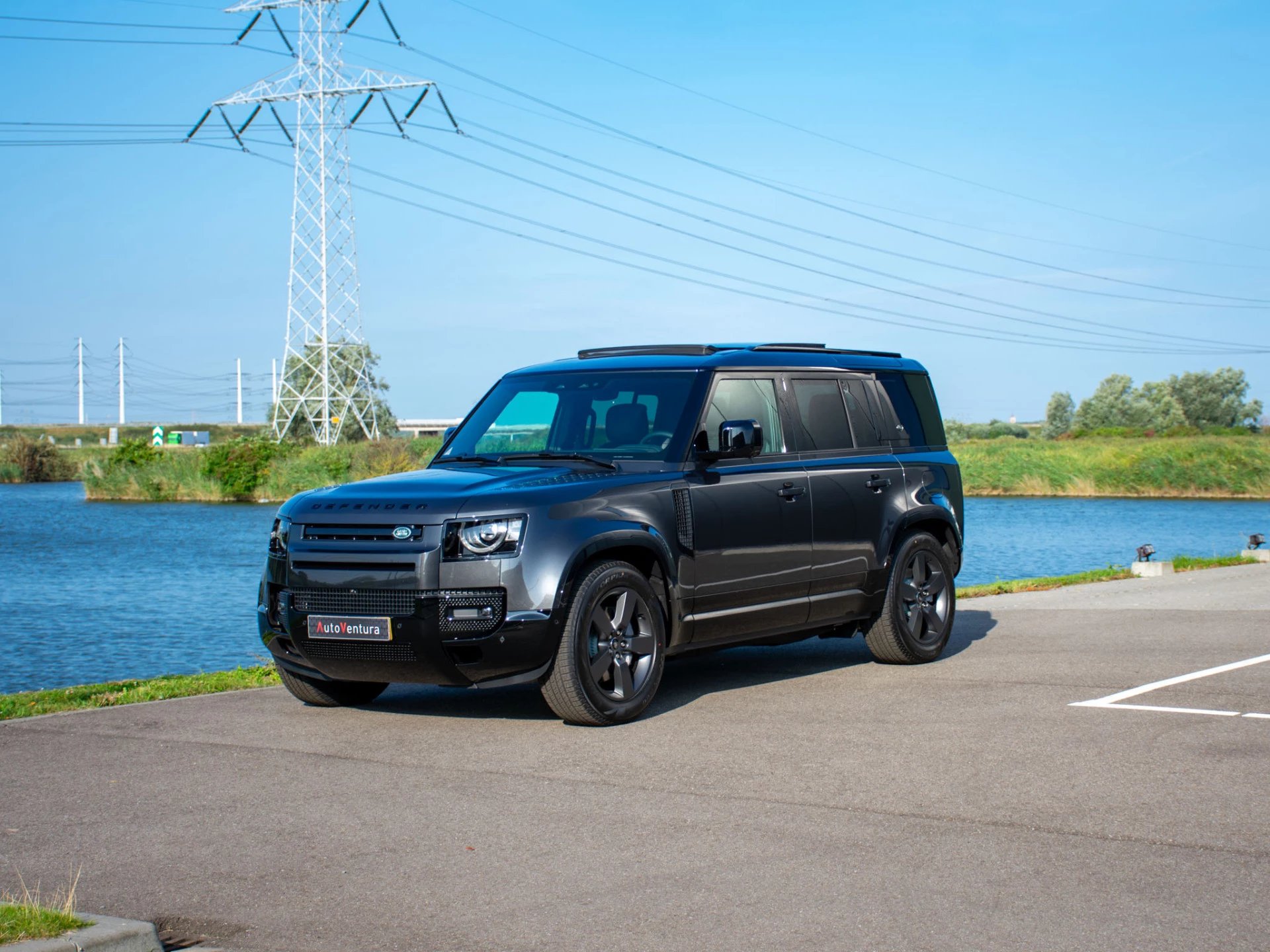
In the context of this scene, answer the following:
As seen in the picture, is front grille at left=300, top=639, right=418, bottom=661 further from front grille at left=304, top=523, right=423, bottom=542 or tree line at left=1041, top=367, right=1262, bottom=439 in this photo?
tree line at left=1041, top=367, right=1262, bottom=439

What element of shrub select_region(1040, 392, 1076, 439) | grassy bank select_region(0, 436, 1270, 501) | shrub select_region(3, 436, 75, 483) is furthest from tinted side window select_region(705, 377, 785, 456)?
shrub select_region(1040, 392, 1076, 439)

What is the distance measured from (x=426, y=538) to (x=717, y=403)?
93.4 inches

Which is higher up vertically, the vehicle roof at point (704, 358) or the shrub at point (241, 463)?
the vehicle roof at point (704, 358)

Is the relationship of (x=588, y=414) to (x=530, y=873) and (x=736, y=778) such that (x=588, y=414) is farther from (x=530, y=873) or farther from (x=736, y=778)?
(x=530, y=873)

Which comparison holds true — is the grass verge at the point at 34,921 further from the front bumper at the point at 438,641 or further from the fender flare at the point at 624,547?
the fender flare at the point at 624,547

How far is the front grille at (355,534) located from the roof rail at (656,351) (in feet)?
8.50

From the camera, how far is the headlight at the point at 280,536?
329 inches

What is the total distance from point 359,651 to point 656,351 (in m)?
3.15

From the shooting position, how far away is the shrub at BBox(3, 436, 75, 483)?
7619 cm

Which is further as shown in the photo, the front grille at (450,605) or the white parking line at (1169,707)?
the white parking line at (1169,707)

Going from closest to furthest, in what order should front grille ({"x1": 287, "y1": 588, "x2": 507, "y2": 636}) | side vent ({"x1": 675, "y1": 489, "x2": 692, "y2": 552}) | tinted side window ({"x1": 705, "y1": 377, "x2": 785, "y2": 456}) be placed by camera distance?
front grille ({"x1": 287, "y1": 588, "x2": 507, "y2": 636}) < side vent ({"x1": 675, "y1": 489, "x2": 692, "y2": 552}) < tinted side window ({"x1": 705, "y1": 377, "x2": 785, "y2": 456})

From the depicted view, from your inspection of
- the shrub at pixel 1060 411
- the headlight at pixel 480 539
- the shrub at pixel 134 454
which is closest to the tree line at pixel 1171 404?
the shrub at pixel 1060 411

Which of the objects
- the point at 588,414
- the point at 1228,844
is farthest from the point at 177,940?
the point at 588,414

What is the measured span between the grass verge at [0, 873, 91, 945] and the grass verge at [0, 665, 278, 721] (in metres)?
4.46
